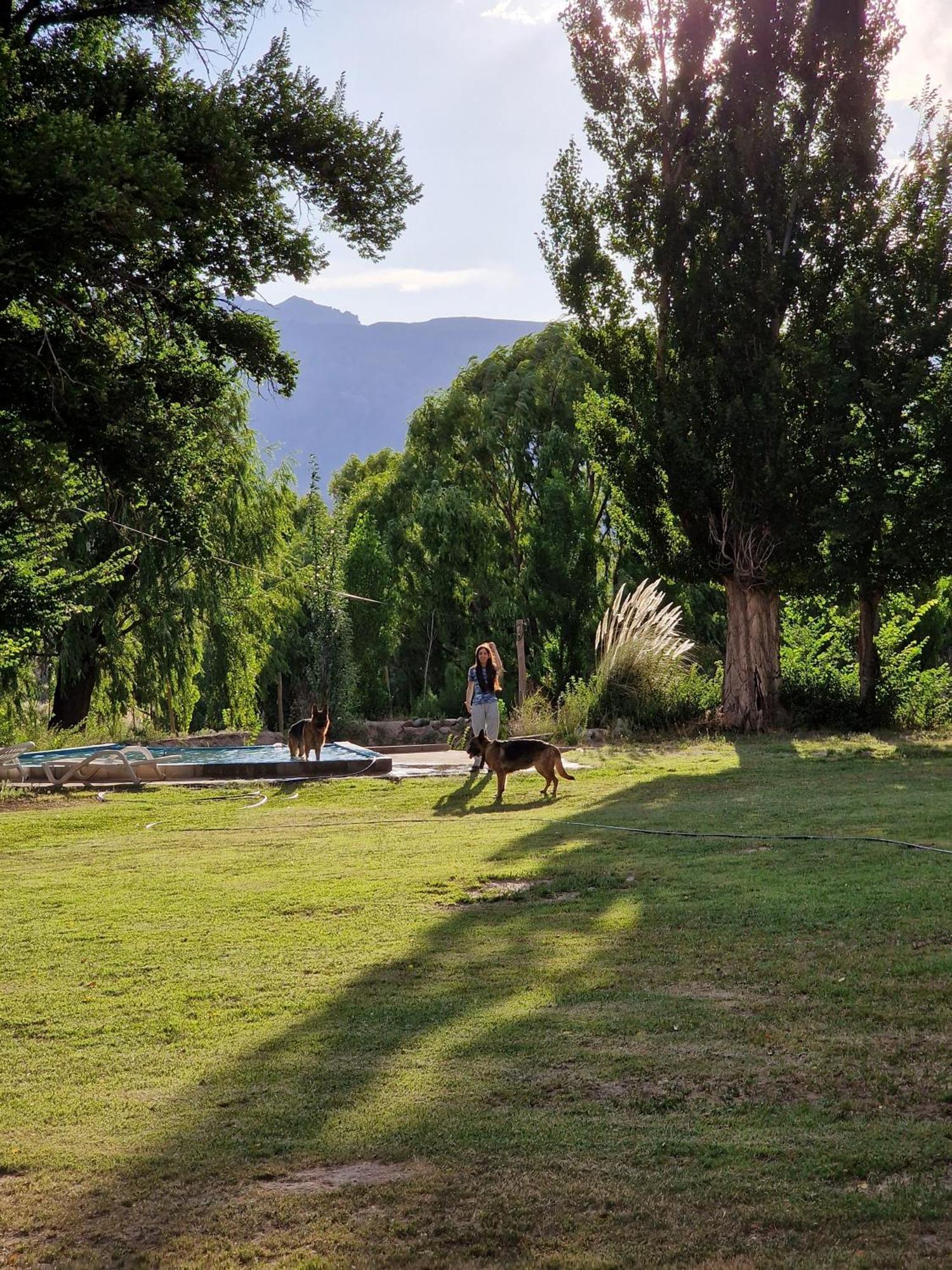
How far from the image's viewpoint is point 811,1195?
3016 mm

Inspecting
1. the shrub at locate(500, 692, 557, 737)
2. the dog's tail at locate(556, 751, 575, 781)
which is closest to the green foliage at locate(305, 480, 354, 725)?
the shrub at locate(500, 692, 557, 737)

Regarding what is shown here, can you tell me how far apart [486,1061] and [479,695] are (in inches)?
430

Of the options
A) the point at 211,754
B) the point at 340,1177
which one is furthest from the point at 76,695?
the point at 340,1177

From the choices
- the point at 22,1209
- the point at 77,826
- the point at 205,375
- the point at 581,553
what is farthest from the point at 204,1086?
the point at 581,553

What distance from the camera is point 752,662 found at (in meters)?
20.4

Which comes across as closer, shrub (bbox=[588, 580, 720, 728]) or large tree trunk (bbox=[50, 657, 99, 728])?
shrub (bbox=[588, 580, 720, 728])

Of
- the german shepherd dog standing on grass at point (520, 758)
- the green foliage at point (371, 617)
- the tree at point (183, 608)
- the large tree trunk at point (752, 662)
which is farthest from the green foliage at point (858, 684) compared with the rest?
the green foliage at point (371, 617)

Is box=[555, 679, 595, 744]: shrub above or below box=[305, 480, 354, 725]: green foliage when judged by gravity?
below

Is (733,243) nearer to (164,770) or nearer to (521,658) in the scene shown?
(521,658)

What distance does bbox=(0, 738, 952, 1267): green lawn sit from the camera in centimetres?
297

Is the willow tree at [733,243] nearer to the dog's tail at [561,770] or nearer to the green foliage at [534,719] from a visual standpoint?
Result: the green foliage at [534,719]

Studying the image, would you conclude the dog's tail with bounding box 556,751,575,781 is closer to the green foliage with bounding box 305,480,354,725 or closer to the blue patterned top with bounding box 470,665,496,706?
the blue patterned top with bounding box 470,665,496,706

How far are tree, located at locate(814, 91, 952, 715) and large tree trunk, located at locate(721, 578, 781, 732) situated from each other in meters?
1.67

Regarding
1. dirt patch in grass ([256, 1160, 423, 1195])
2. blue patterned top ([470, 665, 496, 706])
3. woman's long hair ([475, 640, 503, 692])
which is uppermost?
woman's long hair ([475, 640, 503, 692])
